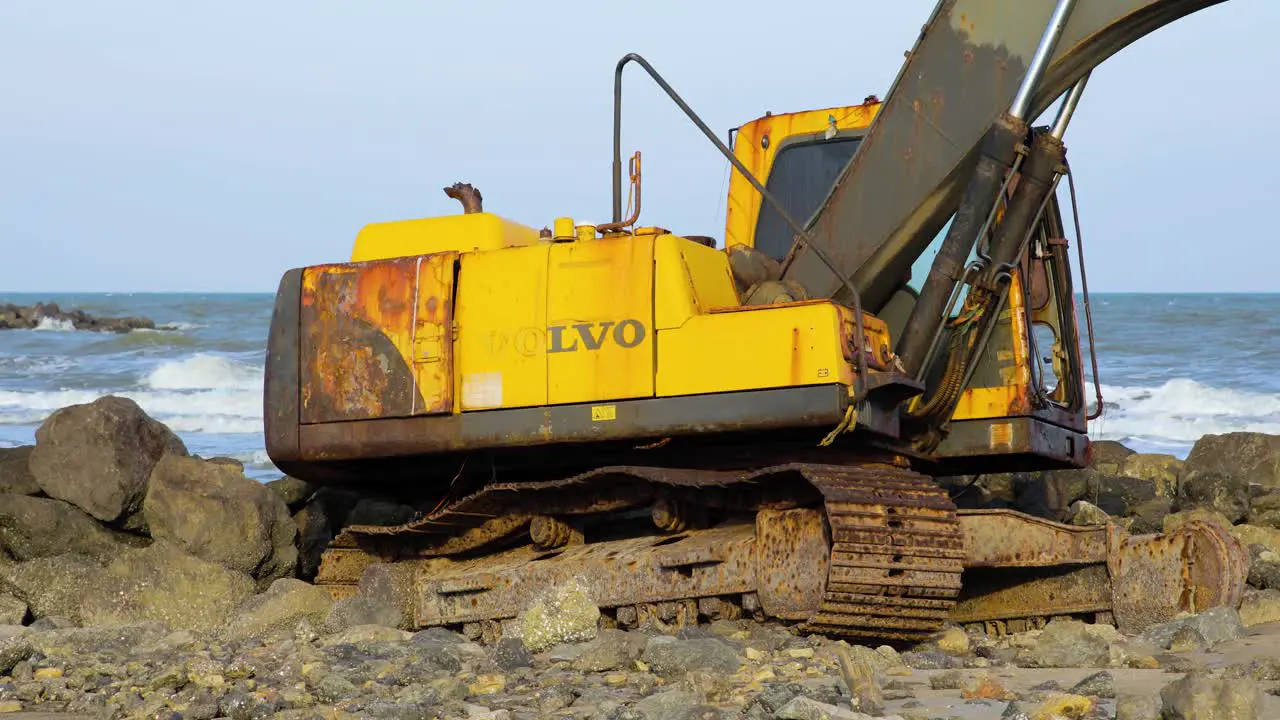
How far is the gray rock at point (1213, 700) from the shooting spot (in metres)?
5.72

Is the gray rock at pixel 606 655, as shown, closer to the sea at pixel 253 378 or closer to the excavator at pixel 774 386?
the excavator at pixel 774 386

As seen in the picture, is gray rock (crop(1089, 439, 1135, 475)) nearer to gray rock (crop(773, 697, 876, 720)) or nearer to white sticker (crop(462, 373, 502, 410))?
white sticker (crop(462, 373, 502, 410))

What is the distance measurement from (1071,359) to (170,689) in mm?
5267

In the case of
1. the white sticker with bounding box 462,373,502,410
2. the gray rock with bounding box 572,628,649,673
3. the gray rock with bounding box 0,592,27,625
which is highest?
the white sticker with bounding box 462,373,502,410

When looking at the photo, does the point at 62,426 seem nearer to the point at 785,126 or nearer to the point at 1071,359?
the point at 785,126

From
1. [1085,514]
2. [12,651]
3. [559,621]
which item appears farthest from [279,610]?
[1085,514]

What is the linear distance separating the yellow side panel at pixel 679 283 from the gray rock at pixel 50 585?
3.98 metres

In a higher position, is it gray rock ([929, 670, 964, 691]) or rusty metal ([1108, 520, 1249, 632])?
rusty metal ([1108, 520, 1249, 632])

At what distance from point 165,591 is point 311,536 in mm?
1398

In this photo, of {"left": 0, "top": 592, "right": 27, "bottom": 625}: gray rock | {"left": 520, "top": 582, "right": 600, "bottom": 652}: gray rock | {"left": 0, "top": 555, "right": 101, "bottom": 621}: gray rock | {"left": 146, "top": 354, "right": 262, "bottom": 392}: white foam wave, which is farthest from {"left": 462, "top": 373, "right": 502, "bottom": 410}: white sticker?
{"left": 146, "top": 354, "right": 262, "bottom": 392}: white foam wave

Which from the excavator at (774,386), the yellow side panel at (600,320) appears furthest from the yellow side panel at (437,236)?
the yellow side panel at (600,320)

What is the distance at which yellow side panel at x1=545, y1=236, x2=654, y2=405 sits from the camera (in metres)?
8.86

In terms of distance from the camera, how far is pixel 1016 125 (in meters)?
8.56

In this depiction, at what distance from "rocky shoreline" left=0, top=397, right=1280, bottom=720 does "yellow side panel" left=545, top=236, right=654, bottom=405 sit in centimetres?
105
